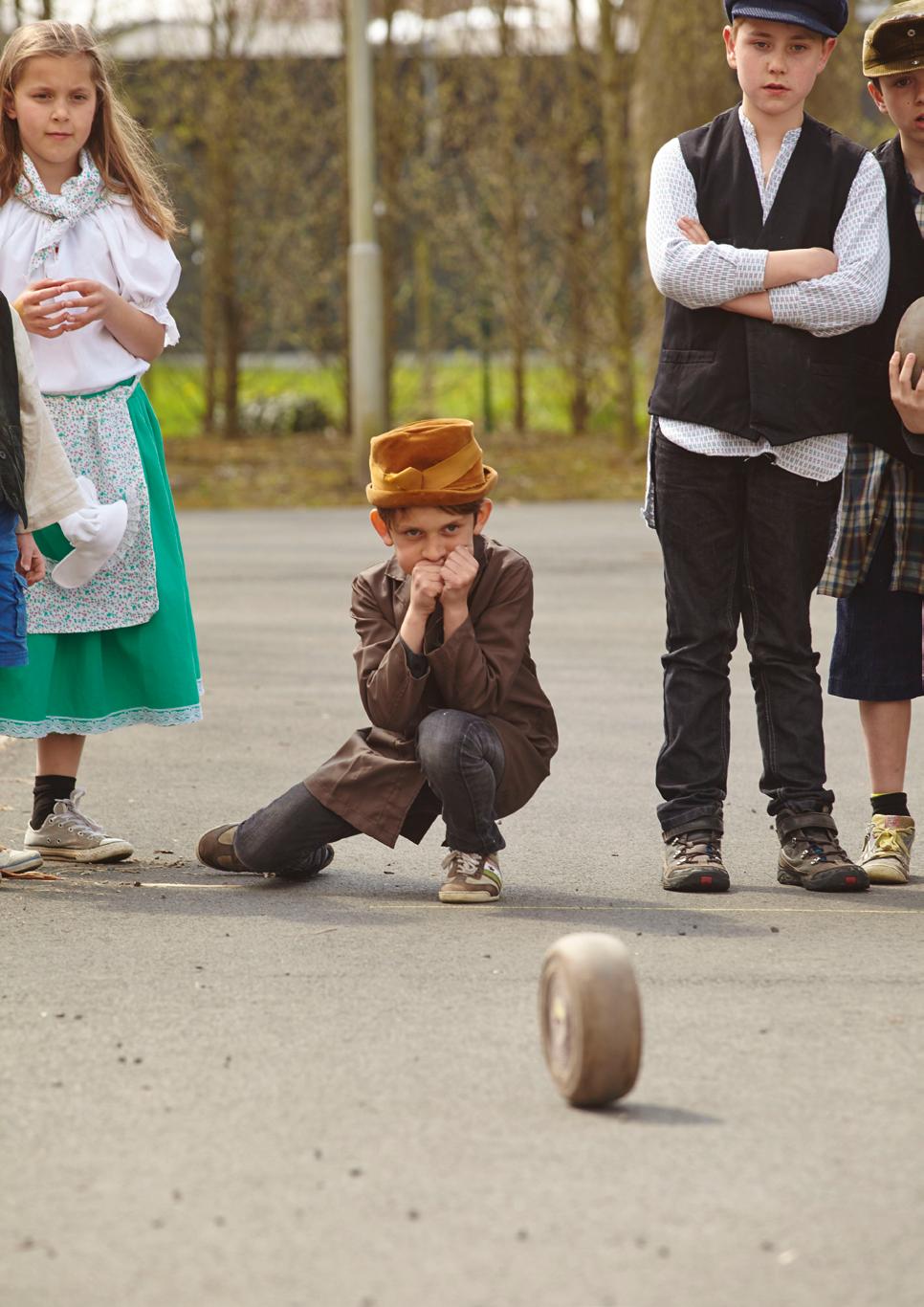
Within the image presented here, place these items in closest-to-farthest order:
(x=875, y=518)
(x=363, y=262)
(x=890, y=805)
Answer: (x=875, y=518)
(x=890, y=805)
(x=363, y=262)

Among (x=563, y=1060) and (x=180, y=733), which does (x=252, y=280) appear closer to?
(x=180, y=733)

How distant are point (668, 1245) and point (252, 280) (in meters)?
20.3

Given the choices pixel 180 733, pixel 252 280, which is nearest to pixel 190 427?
pixel 252 280

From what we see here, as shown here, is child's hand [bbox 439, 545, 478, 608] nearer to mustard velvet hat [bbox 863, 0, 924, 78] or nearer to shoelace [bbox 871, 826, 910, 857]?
shoelace [bbox 871, 826, 910, 857]

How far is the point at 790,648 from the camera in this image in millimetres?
4938

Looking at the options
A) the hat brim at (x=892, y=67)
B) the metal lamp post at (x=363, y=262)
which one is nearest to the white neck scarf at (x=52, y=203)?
the hat brim at (x=892, y=67)

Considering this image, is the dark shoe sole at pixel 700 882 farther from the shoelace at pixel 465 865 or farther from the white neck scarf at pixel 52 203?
the white neck scarf at pixel 52 203

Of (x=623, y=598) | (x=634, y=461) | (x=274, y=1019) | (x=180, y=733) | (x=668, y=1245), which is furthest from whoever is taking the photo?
(x=634, y=461)

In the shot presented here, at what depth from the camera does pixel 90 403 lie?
5.22 m

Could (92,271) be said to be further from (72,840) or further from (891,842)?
(891,842)

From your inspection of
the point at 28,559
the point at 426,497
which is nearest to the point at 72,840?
the point at 28,559

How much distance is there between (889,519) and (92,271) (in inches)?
81.6

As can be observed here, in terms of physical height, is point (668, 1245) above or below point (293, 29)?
below

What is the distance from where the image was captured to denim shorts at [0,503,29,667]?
4855 mm
